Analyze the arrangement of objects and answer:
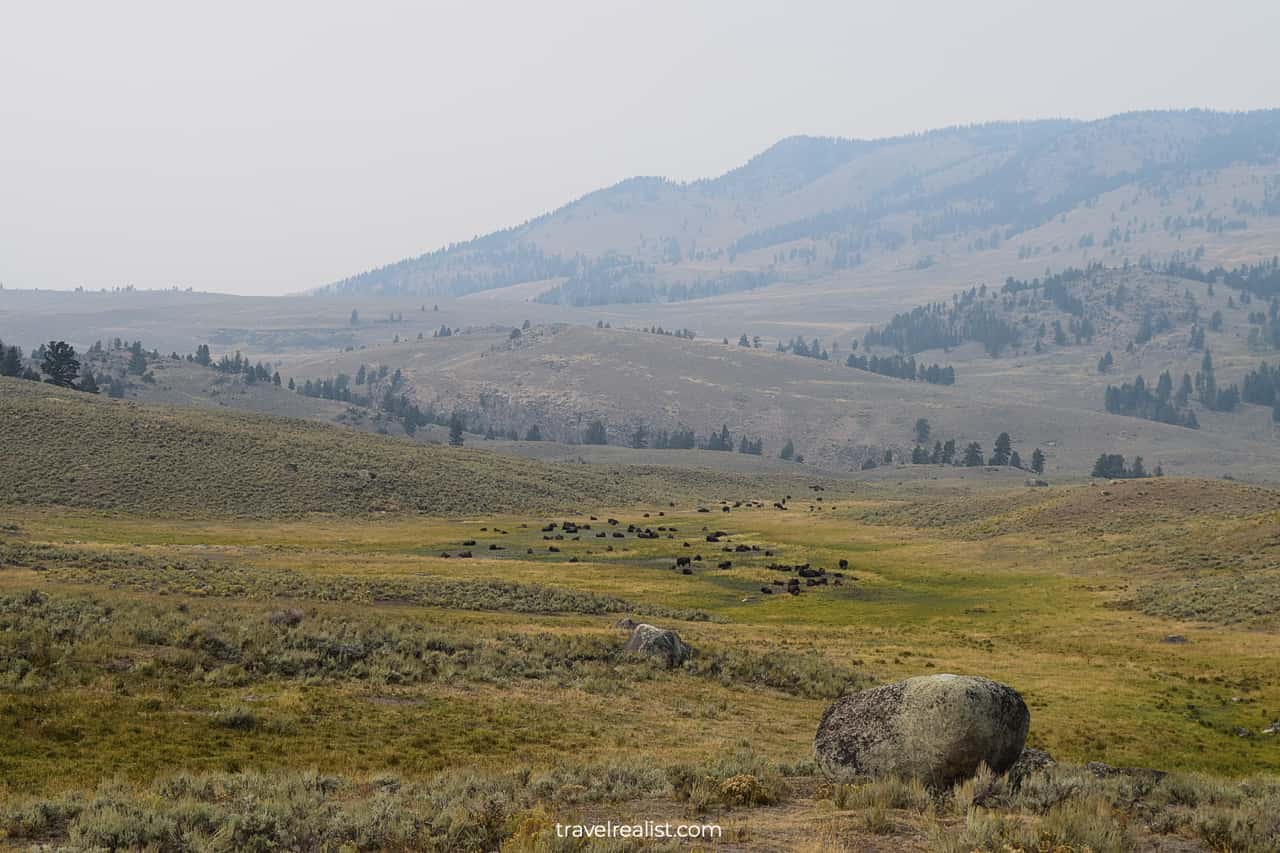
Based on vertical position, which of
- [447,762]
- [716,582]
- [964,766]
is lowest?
[716,582]

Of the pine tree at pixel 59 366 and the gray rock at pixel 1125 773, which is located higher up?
the pine tree at pixel 59 366

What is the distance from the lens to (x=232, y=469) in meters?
112

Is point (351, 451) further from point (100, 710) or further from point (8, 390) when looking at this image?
point (100, 710)

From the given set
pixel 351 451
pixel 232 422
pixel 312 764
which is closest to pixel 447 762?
pixel 312 764

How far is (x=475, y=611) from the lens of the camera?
46156 mm

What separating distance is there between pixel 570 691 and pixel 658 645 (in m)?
5.89

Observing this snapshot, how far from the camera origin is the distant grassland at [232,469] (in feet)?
326

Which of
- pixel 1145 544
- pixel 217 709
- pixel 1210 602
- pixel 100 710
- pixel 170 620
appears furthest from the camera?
pixel 1145 544

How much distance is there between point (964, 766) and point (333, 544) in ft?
240

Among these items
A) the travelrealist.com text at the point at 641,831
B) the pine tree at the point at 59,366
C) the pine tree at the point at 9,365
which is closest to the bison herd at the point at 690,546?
the travelrealist.com text at the point at 641,831

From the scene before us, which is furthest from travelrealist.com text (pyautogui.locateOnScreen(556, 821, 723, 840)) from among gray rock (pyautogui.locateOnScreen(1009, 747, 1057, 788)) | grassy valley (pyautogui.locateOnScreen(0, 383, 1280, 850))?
gray rock (pyautogui.locateOnScreen(1009, 747, 1057, 788))

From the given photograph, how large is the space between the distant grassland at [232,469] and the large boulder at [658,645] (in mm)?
77086

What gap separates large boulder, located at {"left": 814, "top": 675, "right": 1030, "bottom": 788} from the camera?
17.5 m

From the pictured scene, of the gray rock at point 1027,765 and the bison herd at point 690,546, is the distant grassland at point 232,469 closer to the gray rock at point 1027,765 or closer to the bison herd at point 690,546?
the bison herd at point 690,546
